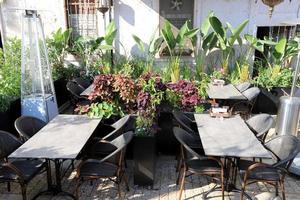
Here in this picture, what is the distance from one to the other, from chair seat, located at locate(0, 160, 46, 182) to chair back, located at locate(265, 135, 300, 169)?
112 inches

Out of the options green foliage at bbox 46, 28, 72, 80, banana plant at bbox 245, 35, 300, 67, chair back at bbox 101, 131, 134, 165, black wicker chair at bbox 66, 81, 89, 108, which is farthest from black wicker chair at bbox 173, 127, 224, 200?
green foliage at bbox 46, 28, 72, 80

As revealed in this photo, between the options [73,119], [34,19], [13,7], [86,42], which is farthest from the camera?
[13,7]

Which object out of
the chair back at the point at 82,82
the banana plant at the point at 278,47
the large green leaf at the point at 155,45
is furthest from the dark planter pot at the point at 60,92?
the banana plant at the point at 278,47

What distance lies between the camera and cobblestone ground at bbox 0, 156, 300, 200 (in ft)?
13.1

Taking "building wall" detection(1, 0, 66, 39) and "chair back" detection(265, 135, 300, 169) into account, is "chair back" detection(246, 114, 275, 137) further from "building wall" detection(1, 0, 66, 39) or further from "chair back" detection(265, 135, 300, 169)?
"building wall" detection(1, 0, 66, 39)

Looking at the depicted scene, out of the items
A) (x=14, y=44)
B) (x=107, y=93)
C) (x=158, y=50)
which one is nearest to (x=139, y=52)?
(x=158, y=50)

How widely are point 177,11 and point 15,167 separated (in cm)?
622

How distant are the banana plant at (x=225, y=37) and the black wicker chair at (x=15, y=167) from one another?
17.1 ft

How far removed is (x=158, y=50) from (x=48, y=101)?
3.67m

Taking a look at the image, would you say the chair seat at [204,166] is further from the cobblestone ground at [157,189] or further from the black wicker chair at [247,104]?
the black wicker chair at [247,104]

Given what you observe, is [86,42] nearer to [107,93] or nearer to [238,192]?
[107,93]

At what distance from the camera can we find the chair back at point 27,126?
403 centimetres

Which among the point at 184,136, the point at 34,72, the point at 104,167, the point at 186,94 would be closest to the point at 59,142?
the point at 104,167

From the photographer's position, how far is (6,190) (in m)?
4.07
